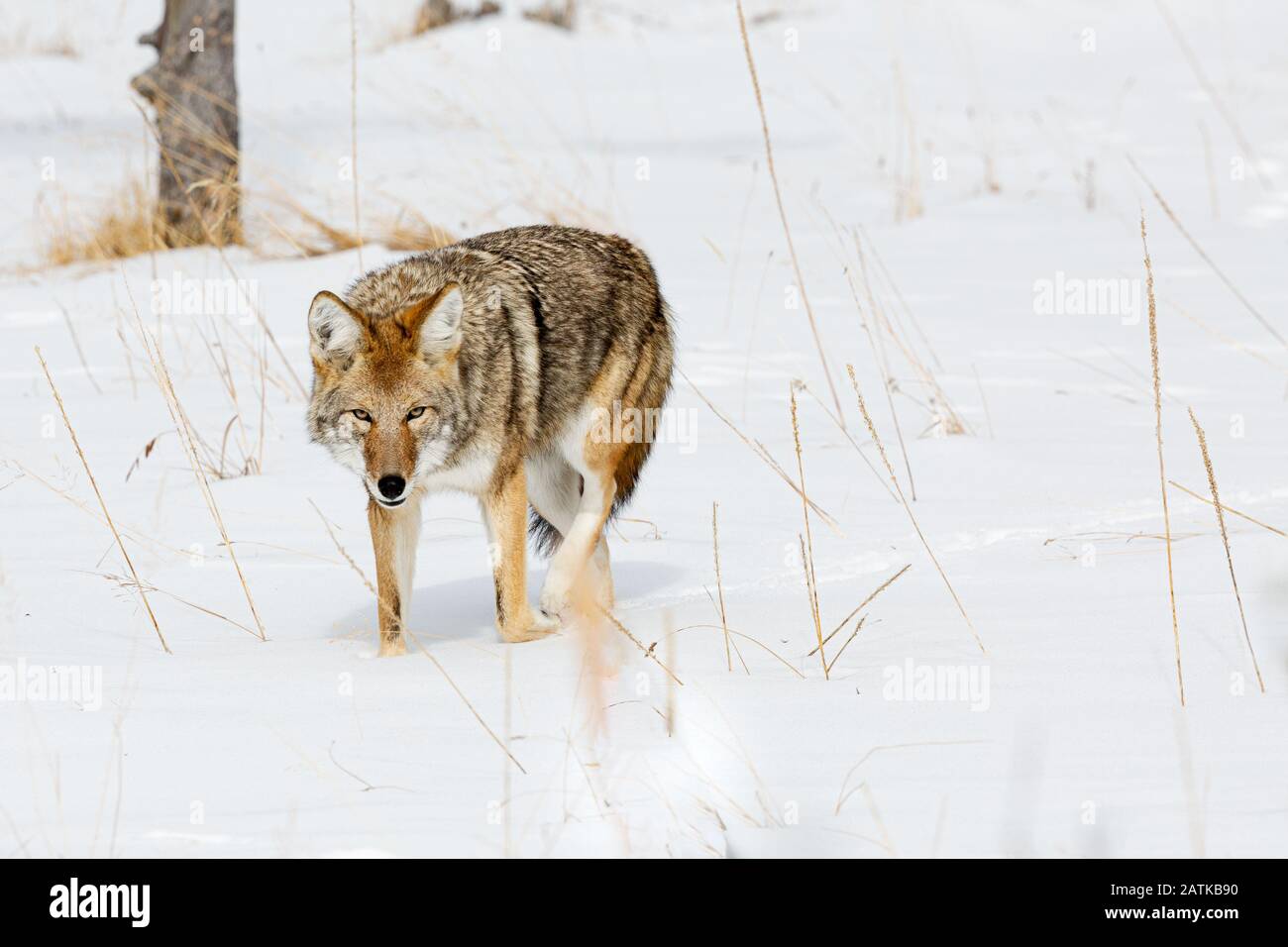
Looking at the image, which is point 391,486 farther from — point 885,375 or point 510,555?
point 885,375

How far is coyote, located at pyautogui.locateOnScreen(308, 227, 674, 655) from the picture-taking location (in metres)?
4.80

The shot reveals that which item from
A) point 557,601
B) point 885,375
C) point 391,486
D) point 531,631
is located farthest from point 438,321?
point 885,375

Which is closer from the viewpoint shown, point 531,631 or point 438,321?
point 438,321

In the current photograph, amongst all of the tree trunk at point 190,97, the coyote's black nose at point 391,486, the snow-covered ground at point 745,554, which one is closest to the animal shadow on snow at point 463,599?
the snow-covered ground at point 745,554

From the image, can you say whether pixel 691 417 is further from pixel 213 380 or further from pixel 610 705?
pixel 610 705

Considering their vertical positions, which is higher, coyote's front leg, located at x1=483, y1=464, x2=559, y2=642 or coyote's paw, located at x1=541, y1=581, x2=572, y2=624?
coyote's front leg, located at x1=483, y1=464, x2=559, y2=642

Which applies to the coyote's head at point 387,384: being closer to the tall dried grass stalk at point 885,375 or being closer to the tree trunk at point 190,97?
the tall dried grass stalk at point 885,375

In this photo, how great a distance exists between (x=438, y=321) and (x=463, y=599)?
1401mm

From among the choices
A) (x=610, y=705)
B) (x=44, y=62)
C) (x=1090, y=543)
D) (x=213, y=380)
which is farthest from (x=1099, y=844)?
(x=44, y=62)

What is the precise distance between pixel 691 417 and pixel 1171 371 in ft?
8.39

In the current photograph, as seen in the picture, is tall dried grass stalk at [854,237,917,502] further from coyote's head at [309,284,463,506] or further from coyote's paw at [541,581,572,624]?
coyote's head at [309,284,463,506]

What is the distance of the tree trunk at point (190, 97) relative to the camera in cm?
1111

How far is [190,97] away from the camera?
1131 cm

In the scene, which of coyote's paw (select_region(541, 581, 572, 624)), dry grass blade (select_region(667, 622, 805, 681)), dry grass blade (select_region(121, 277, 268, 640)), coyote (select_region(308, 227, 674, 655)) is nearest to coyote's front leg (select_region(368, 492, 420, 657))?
coyote (select_region(308, 227, 674, 655))
